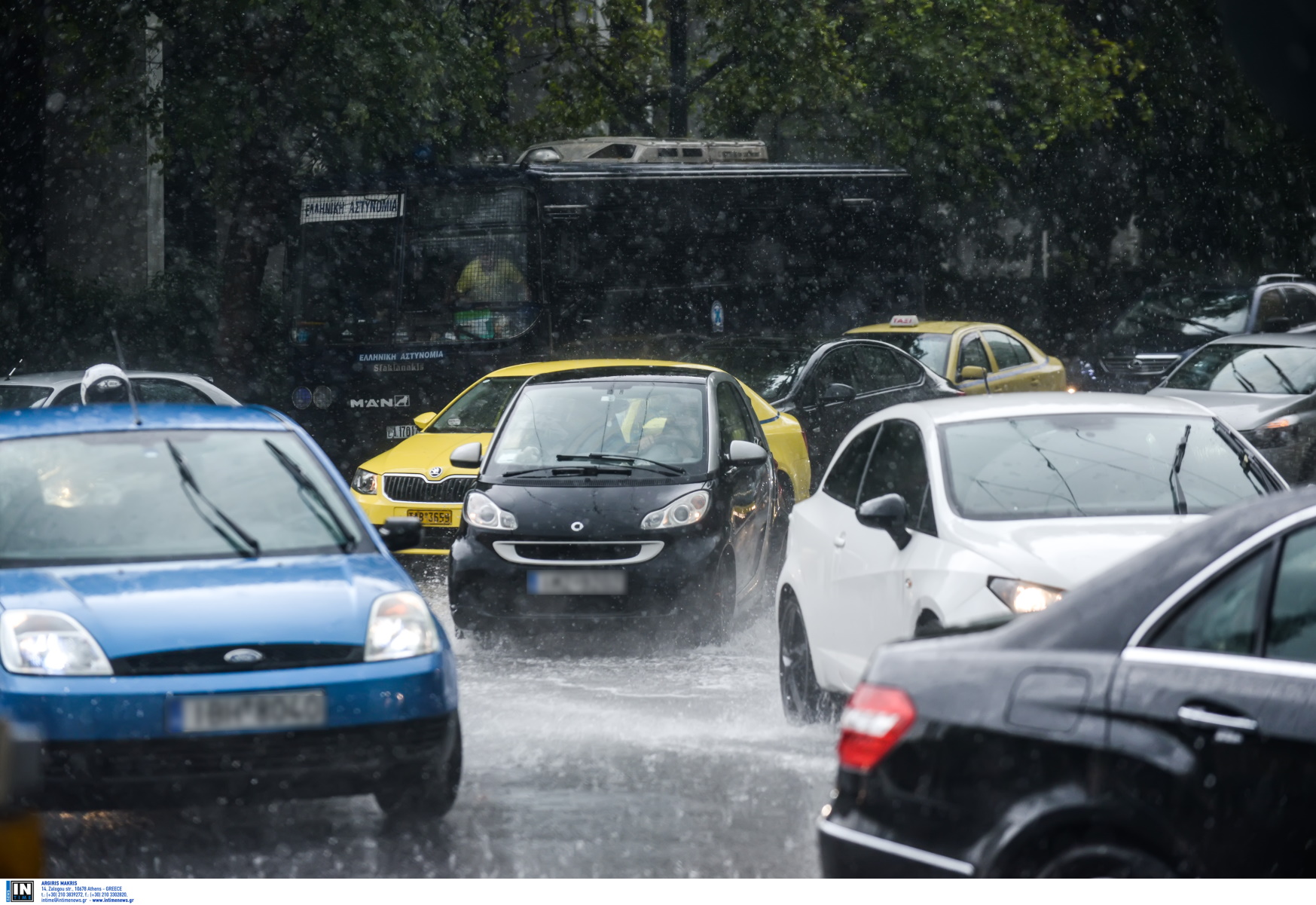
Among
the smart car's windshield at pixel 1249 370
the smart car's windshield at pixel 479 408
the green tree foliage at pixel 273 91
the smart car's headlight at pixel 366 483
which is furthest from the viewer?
the green tree foliage at pixel 273 91

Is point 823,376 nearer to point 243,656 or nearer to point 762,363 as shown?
point 762,363

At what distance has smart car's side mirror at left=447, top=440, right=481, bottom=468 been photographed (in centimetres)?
1115

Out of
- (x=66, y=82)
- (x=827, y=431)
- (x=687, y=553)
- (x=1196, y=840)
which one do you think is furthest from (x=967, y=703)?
(x=66, y=82)

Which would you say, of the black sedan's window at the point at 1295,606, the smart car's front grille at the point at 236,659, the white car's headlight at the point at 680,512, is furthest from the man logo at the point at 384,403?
the black sedan's window at the point at 1295,606

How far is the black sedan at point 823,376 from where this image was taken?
16062 mm

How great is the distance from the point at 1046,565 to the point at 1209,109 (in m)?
26.3

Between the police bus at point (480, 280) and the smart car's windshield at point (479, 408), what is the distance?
2898 millimetres

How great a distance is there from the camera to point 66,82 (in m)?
26.7

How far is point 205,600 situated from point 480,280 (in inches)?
447

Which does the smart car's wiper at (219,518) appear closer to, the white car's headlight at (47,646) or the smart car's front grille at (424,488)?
the white car's headlight at (47,646)

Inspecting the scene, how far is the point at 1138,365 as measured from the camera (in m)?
22.3

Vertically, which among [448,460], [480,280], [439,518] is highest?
[480,280]

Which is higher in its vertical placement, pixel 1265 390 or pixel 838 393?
pixel 838 393

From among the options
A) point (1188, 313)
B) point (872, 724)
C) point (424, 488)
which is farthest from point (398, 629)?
point (1188, 313)
